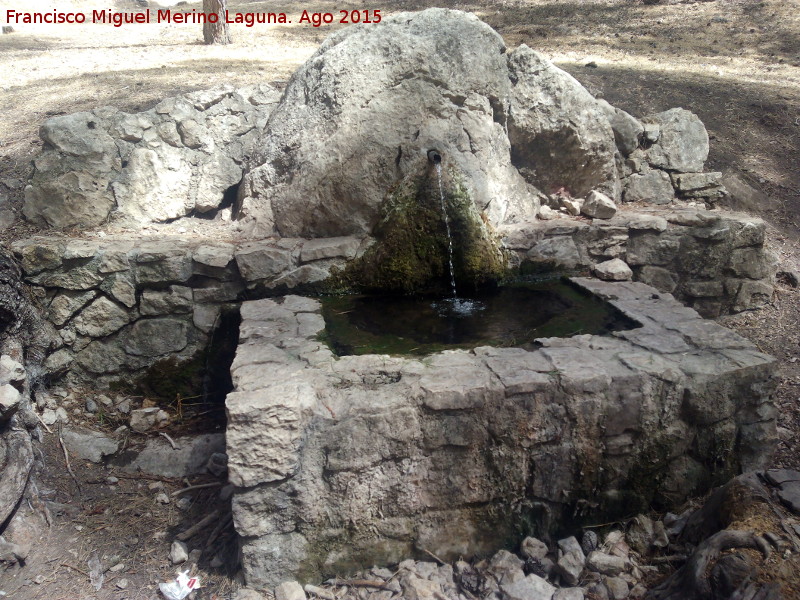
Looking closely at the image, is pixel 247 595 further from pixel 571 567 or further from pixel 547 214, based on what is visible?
pixel 547 214

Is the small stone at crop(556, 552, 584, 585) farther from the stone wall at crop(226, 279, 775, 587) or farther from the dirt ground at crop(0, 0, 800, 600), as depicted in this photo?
the dirt ground at crop(0, 0, 800, 600)

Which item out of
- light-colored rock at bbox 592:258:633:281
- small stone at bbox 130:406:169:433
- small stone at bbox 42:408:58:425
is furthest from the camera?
light-colored rock at bbox 592:258:633:281

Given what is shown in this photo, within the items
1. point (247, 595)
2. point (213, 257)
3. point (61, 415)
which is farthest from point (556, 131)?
point (61, 415)

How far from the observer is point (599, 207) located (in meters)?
4.34

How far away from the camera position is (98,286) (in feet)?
12.1

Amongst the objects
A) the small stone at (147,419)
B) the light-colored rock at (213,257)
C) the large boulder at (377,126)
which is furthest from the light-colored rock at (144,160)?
the small stone at (147,419)

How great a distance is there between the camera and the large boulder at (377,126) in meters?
4.04

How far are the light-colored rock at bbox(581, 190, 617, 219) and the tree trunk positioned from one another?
209 inches

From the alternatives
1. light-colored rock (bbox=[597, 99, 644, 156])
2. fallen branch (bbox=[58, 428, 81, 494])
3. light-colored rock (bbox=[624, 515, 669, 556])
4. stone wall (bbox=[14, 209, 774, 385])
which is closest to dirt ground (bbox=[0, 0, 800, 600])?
fallen branch (bbox=[58, 428, 81, 494])

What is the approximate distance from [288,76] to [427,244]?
3.08 meters

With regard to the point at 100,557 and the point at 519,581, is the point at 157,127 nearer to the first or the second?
the point at 100,557

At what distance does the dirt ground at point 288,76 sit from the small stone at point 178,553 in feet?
0.14

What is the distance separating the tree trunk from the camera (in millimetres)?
7387

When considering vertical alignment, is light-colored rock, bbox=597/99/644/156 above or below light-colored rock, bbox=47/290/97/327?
above
